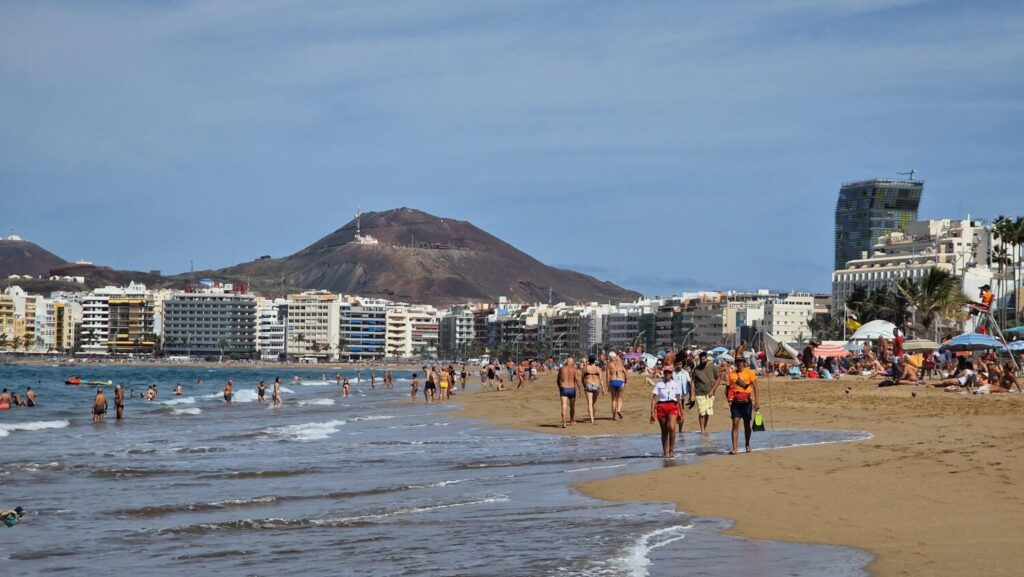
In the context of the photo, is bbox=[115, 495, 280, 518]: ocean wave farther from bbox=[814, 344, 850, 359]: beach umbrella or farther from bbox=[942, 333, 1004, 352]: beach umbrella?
bbox=[814, 344, 850, 359]: beach umbrella

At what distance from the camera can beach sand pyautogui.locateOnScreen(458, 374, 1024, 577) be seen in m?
7.99

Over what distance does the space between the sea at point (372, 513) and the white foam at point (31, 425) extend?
7.44 meters

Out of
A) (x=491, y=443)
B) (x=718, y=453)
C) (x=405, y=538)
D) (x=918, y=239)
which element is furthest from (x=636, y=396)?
(x=918, y=239)

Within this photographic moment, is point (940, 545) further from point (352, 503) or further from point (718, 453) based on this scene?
point (718, 453)

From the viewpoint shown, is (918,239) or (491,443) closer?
(491,443)

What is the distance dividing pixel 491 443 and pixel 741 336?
13813 cm

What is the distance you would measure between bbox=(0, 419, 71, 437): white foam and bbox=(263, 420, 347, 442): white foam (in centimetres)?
600

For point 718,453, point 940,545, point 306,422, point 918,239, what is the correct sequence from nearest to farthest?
1. point 940,545
2. point 718,453
3. point 306,422
4. point 918,239

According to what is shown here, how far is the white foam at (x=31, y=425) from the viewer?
28047mm

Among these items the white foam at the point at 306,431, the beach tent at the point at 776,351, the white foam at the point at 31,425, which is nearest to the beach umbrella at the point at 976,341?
the beach tent at the point at 776,351

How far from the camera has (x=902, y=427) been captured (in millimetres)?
18125

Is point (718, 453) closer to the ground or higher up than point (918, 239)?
closer to the ground

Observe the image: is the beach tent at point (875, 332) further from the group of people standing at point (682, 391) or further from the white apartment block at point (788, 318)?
the white apartment block at point (788, 318)

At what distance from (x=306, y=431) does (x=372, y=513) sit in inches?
572
